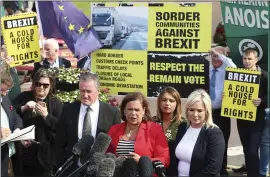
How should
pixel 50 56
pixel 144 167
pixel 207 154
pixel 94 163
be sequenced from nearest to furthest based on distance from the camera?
pixel 94 163 < pixel 144 167 < pixel 207 154 < pixel 50 56

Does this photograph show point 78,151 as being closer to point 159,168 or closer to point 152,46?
point 159,168

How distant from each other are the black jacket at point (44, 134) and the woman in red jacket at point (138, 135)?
1367mm

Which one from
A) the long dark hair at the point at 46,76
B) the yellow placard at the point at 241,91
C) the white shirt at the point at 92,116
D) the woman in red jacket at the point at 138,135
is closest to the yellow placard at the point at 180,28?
the yellow placard at the point at 241,91

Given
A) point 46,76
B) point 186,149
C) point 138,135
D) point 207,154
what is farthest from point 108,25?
point 207,154

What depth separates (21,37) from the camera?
7.74 meters

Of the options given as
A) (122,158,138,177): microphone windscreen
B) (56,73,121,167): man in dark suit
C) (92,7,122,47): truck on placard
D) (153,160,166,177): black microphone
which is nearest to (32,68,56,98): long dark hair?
(56,73,121,167): man in dark suit

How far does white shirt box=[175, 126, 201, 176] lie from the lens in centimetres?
523

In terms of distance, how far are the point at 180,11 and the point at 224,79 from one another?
1039 millimetres

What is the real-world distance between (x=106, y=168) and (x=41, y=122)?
8.28ft

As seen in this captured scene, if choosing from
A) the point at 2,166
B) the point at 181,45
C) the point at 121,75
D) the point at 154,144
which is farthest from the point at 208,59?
the point at 2,166

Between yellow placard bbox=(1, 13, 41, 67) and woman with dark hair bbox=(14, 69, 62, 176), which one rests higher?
yellow placard bbox=(1, 13, 41, 67)

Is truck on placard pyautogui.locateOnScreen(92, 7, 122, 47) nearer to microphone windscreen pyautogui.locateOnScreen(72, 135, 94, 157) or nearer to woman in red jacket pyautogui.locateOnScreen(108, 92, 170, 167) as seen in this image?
woman in red jacket pyautogui.locateOnScreen(108, 92, 170, 167)

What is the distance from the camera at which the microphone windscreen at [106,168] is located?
4227 mm

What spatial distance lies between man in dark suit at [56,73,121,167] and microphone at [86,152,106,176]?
4.22ft
